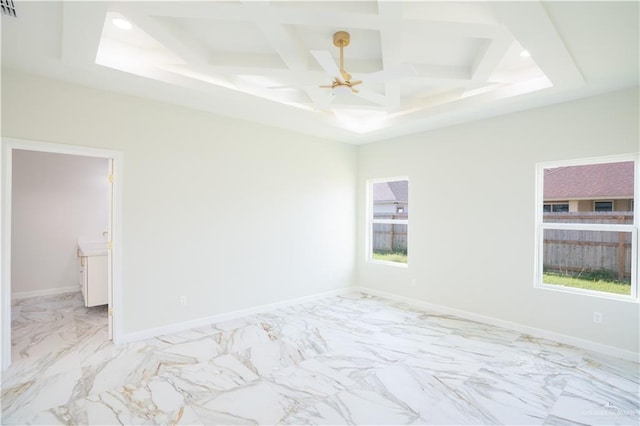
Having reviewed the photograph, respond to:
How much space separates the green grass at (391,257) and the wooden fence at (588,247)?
2.04 meters

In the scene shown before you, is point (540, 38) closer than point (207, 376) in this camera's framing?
Yes

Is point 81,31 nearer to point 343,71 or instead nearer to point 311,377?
point 343,71

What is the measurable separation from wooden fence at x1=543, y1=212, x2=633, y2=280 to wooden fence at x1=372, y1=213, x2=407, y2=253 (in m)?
2.06

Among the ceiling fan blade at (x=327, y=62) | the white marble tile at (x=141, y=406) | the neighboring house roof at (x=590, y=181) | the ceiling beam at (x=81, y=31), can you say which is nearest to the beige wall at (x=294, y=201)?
the neighboring house roof at (x=590, y=181)

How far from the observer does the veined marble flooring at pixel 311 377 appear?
2.35 meters

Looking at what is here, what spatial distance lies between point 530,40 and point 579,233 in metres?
2.43

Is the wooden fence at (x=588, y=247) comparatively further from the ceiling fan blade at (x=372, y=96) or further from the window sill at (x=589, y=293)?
the ceiling fan blade at (x=372, y=96)

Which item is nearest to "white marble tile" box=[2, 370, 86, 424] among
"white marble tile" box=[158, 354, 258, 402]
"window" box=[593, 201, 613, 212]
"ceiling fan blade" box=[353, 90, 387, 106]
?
"white marble tile" box=[158, 354, 258, 402]

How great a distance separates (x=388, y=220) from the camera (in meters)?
5.60

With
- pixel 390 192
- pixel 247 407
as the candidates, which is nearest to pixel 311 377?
pixel 247 407

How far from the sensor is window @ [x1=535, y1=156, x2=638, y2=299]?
338cm

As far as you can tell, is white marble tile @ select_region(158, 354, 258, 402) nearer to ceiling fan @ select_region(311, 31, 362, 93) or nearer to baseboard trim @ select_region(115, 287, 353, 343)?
baseboard trim @ select_region(115, 287, 353, 343)

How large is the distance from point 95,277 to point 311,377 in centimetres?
325

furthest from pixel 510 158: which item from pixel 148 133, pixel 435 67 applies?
pixel 148 133
